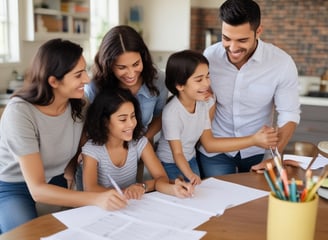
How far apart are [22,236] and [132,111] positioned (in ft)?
2.37

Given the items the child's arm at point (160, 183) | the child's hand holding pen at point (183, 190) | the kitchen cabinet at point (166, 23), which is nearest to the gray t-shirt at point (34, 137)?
the child's arm at point (160, 183)

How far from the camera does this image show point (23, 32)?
13.2ft

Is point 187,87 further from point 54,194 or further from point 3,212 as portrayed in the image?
point 3,212

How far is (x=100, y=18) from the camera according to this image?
550cm

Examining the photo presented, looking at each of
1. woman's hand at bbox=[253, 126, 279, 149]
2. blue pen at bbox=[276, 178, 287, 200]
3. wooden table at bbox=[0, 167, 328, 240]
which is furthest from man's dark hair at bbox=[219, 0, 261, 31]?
blue pen at bbox=[276, 178, 287, 200]

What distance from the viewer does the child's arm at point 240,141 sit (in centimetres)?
174

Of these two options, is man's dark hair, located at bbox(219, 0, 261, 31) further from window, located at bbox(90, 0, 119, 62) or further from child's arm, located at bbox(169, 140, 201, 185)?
window, located at bbox(90, 0, 119, 62)

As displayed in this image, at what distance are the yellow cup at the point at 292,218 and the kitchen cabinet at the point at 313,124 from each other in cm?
393

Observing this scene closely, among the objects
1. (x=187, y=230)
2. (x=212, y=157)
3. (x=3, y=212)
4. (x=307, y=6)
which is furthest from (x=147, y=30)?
(x=187, y=230)

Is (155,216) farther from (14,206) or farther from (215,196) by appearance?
(14,206)

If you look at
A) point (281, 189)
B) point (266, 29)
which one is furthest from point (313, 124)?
point (281, 189)

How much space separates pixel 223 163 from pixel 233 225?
92cm

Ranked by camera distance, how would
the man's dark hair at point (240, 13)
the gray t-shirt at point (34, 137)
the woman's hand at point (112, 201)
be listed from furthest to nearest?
1. the man's dark hair at point (240, 13)
2. the gray t-shirt at point (34, 137)
3. the woman's hand at point (112, 201)

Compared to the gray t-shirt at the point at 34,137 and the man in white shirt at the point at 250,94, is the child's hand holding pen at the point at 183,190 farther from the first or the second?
the man in white shirt at the point at 250,94
